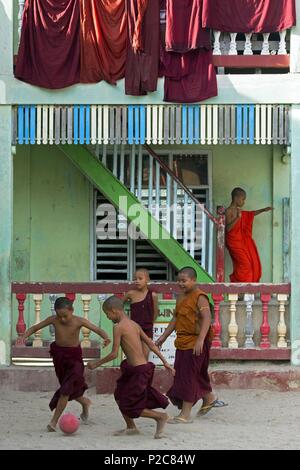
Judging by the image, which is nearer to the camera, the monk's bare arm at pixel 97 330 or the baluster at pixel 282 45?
the monk's bare arm at pixel 97 330

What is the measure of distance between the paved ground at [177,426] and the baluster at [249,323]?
24.9 inches

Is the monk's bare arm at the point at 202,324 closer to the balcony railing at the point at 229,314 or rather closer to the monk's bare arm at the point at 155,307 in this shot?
the monk's bare arm at the point at 155,307

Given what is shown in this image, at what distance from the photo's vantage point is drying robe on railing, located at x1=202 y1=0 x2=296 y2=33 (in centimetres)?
1428

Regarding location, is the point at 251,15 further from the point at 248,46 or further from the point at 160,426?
the point at 160,426

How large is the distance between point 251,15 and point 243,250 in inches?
125

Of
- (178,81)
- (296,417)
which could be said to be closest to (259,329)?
(296,417)

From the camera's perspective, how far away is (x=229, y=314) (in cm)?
1464

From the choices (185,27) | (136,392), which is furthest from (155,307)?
(185,27)

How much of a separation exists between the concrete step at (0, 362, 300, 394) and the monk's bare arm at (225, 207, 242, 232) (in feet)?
7.51

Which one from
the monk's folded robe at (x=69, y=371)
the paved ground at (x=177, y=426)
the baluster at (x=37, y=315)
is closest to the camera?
the paved ground at (x=177, y=426)

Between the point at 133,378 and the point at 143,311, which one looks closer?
the point at 133,378

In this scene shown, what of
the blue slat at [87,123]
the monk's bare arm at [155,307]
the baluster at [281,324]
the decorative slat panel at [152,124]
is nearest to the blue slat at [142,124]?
the decorative slat panel at [152,124]

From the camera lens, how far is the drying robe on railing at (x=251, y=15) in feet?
46.9

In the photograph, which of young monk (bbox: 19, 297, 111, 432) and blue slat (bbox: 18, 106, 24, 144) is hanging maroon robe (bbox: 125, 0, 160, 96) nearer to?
blue slat (bbox: 18, 106, 24, 144)
